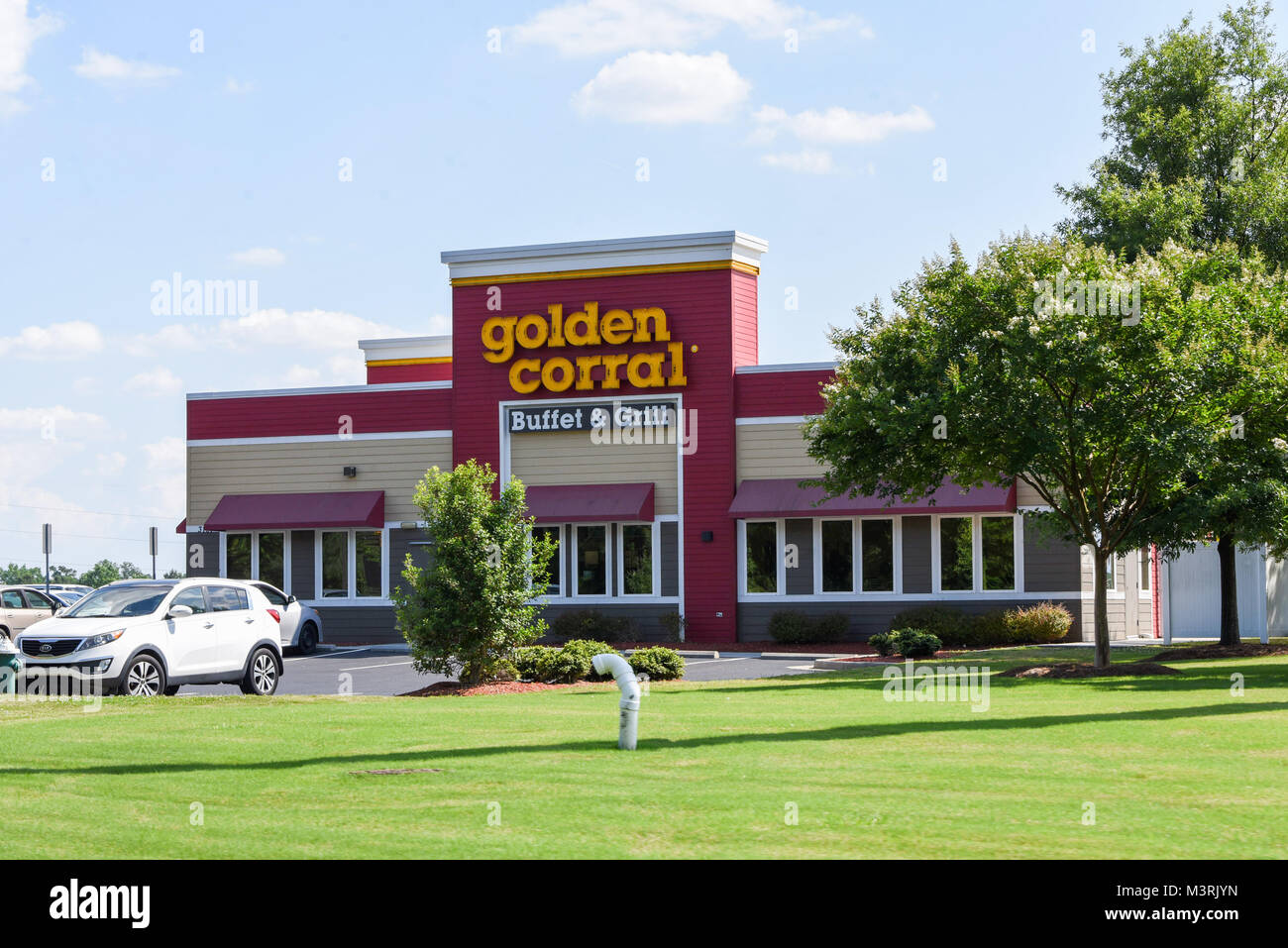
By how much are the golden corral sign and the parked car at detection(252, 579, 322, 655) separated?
24.4 ft

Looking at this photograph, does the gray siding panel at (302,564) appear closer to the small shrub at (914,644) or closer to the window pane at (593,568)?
the window pane at (593,568)

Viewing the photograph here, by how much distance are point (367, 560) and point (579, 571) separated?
18.5 ft

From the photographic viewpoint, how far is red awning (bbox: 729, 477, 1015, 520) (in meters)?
32.5

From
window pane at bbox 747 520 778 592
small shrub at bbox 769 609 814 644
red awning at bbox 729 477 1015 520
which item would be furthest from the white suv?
window pane at bbox 747 520 778 592

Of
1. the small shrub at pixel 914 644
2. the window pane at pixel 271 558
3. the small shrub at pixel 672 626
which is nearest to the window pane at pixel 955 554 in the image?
the small shrub at pixel 914 644

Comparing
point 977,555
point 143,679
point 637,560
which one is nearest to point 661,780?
point 143,679

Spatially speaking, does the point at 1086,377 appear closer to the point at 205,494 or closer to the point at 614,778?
the point at 614,778

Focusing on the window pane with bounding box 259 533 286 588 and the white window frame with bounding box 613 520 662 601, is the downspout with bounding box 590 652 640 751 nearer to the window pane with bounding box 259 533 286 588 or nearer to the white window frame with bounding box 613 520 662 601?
the white window frame with bounding box 613 520 662 601

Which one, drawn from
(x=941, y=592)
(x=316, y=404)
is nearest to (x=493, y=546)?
(x=941, y=592)

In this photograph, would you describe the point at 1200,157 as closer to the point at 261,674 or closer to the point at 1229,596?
the point at 1229,596

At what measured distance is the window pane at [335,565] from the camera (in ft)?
124

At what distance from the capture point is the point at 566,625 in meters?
35.1

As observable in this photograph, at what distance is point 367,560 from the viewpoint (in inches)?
1487
